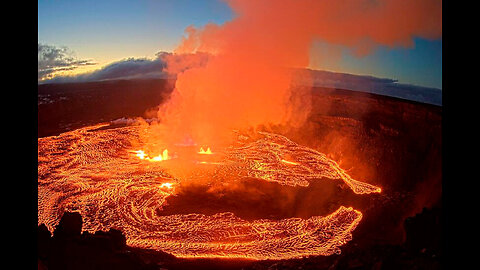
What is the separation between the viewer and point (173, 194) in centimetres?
1284

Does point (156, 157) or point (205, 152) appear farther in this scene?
point (205, 152)

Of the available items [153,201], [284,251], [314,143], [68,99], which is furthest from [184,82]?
[68,99]

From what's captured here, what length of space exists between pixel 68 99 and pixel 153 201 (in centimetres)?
2664

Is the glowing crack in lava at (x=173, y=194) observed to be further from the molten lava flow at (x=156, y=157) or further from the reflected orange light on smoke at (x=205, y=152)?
the reflected orange light on smoke at (x=205, y=152)

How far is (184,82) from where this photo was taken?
2166 cm

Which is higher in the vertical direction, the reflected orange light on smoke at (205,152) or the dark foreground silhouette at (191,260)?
the reflected orange light on smoke at (205,152)

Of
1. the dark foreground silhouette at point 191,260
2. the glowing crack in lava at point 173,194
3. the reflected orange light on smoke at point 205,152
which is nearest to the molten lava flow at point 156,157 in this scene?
the glowing crack in lava at point 173,194

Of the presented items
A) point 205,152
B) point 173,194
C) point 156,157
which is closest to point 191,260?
point 173,194

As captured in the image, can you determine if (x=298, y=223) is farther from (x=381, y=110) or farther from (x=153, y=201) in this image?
Answer: (x=381, y=110)

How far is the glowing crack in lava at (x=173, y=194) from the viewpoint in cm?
980

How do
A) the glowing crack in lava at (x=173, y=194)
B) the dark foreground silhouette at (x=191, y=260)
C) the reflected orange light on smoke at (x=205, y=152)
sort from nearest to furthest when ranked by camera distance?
the dark foreground silhouette at (x=191, y=260) < the glowing crack in lava at (x=173, y=194) < the reflected orange light on smoke at (x=205, y=152)

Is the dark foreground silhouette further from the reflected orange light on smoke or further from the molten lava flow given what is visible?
the reflected orange light on smoke

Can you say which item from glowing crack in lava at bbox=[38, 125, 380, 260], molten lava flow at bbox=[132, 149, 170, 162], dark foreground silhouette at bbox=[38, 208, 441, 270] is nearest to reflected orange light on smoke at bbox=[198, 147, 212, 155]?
glowing crack in lava at bbox=[38, 125, 380, 260]

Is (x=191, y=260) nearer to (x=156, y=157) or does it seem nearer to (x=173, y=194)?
(x=173, y=194)
